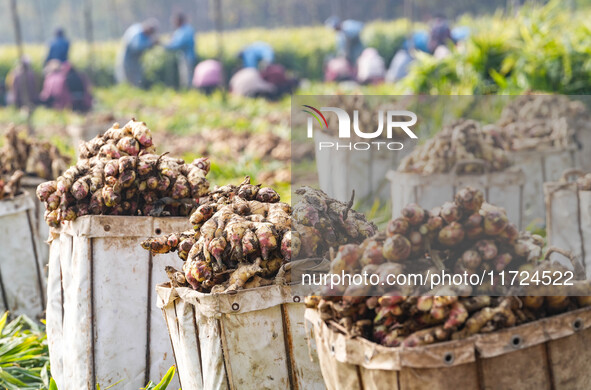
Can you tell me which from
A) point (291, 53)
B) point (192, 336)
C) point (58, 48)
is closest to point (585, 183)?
point (192, 336)

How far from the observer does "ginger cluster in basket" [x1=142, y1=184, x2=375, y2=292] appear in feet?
7.48

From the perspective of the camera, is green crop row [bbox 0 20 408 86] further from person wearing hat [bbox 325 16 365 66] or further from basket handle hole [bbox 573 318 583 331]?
basket handle hole [bbox 573 318 583 331]

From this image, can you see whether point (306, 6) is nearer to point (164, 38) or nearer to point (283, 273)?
point (164, 38)

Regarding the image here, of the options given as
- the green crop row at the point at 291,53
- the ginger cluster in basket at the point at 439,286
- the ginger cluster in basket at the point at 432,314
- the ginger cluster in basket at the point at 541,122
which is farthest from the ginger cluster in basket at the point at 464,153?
the green crop row at the point at 291,53

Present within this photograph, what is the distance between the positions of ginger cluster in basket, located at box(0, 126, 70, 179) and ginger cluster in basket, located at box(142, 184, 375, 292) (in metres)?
2.41

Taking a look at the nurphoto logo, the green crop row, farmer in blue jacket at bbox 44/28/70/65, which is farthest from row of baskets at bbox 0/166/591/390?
the green crop row

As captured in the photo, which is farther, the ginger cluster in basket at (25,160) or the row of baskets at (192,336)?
the ginger cluster in basket at (25,160)

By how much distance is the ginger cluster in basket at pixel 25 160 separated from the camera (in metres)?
4.72

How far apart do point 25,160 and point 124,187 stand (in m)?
2.17

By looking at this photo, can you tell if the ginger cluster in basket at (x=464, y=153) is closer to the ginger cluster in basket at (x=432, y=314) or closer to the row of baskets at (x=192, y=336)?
the row of baskets at (x=192, y=336)

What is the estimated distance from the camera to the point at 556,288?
1.94 meters

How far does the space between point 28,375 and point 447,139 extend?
2.77m

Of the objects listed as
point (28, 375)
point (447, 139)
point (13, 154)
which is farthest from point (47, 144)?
point (447, 139)

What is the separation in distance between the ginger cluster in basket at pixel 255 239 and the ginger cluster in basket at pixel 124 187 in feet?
1.13
